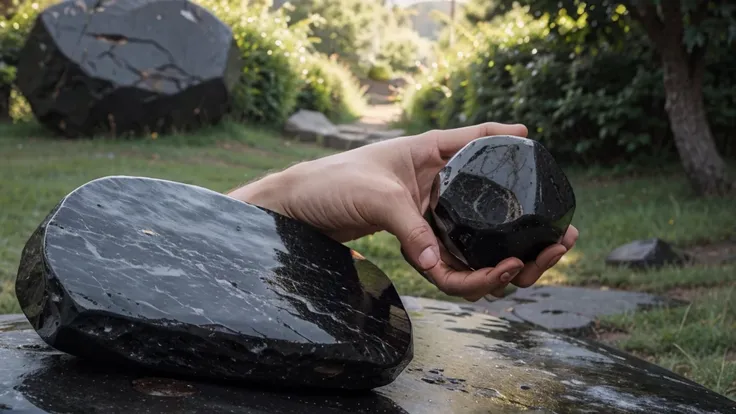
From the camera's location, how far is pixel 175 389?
4.53 feet

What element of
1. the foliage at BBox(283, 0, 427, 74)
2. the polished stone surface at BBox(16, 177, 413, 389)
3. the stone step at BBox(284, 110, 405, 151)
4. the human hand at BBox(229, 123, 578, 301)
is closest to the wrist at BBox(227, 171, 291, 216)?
the human hand at BBox(229, 123, 578, 301)

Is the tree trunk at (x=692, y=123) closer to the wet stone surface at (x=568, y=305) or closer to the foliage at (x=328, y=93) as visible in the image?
the wet stone surface at (x=568, y=305)

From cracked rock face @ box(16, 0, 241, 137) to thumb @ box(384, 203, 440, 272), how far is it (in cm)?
811

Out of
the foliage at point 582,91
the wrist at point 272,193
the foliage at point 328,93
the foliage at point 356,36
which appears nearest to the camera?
the wrist at point 272,193

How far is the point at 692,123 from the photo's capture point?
6332 millimetres

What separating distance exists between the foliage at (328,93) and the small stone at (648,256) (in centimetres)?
1078

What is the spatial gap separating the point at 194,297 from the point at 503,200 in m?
0.63

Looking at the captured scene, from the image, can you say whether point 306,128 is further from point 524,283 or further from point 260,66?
point 524,283

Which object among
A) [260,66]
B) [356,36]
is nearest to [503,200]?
[260,66]

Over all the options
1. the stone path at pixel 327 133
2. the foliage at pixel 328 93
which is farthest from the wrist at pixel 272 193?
the foliage at pixel 328 93

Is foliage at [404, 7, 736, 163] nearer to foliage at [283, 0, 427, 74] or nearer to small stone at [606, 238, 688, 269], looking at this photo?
small stone at [606, 238, 688, 269]

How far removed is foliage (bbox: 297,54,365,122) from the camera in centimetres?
1536

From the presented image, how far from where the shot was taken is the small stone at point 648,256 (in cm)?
458

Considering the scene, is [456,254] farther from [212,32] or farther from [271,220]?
[212,32]
